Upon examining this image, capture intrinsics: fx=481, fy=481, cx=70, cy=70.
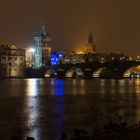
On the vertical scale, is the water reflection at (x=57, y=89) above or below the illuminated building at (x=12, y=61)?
below

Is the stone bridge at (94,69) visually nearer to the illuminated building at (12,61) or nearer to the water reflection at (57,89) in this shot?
the illuminated building at (12,61)

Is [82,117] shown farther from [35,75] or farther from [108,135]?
[35,75]

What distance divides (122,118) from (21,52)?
15221 centimetres

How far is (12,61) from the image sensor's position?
184m

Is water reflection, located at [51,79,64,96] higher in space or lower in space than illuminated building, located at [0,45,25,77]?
lower

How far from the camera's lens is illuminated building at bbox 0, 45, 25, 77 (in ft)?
592

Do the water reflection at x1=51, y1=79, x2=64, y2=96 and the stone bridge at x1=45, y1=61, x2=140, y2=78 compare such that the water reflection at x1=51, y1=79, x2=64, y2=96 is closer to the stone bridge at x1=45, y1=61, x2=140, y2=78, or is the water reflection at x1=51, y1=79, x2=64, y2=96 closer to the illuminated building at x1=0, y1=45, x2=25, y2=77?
the stone bridge at x1=45, y1=61, x2=140, y2=78

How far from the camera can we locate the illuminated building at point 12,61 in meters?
180

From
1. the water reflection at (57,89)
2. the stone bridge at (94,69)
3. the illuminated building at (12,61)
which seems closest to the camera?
the water reflection at (57,89)

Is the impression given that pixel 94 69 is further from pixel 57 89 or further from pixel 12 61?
pixel 57 89

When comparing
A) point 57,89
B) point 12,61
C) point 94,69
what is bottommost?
point 57,89

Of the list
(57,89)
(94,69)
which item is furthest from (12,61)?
(57,89)

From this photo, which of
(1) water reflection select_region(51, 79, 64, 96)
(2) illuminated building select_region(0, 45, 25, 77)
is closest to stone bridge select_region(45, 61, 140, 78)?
(2) illuminated building select_region(0, 45, 25, 77)

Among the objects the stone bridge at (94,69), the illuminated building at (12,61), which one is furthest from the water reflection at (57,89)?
the illuminated building at (12,61)
